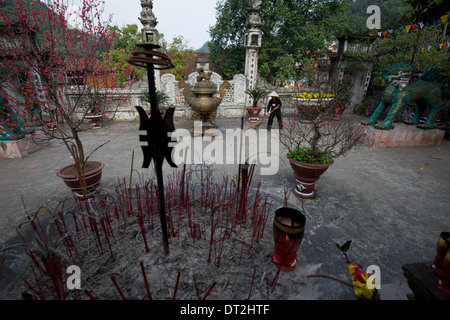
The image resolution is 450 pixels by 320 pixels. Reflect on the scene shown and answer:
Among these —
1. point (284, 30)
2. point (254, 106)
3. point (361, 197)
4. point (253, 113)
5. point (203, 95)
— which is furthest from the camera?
point (284, 30)

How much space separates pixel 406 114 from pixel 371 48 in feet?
13.6

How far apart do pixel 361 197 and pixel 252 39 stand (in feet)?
29.0

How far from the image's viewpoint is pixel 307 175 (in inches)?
146

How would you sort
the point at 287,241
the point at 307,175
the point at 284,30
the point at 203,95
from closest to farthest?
the point at 287,241 → the point at 307,175 → the point at 203,95 → the point at 284,30

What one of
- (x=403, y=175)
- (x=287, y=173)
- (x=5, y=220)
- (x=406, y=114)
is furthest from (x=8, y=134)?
(x=406, y=114)

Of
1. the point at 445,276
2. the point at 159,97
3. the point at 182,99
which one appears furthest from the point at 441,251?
the point at 182,99

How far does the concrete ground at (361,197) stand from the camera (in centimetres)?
261

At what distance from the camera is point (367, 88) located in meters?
11.8

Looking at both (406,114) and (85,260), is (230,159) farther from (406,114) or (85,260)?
(406,114)

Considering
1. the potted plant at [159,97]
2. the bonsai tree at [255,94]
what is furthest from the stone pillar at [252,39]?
the potted plant at [159,97]

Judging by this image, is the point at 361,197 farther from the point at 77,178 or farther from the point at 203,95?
the point at 203,95

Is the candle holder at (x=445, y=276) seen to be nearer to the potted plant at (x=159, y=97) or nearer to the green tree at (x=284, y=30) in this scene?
the potted plant at (x=159, y=97)

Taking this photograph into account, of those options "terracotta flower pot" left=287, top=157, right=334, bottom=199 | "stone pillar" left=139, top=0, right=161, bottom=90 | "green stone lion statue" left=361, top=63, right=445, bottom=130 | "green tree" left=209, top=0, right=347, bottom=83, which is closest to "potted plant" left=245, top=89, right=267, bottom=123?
"green tree" left=209, top=0, right=347, bottom=83

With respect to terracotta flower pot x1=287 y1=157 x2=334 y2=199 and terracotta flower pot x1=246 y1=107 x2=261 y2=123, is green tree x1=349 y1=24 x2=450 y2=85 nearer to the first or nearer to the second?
terracotta flower pot x1=246 y1=107 x2=261 y2=123
